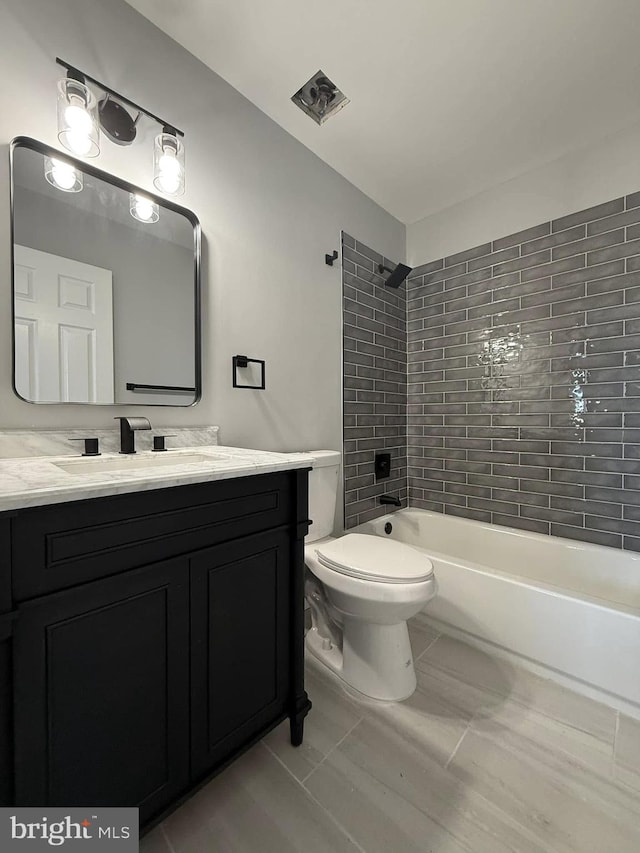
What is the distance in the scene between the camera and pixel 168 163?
1.31 metres

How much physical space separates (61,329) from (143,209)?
0.55m

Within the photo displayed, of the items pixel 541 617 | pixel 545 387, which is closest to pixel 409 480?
pixel 545 387

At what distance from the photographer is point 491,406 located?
229cm

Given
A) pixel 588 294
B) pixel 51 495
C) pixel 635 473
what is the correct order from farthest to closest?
pixel 588 294
pixel 635 473
pixel 51 495

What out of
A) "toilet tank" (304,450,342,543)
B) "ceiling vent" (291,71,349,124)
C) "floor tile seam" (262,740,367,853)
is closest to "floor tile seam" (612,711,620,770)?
"floor tile seam" (262,740,367,853)

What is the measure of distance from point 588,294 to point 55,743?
266 cm

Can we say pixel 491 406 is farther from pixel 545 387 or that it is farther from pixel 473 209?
pixel 473 209

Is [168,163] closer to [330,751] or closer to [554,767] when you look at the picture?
[330,751]

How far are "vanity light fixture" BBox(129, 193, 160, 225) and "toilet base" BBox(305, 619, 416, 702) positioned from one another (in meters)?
1.76

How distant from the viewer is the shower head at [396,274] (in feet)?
7.82

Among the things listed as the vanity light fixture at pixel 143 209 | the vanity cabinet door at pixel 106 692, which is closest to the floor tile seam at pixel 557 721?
the vanity cabinet door at pixel 106 692

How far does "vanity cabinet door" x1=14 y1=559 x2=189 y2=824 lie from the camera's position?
66 cm

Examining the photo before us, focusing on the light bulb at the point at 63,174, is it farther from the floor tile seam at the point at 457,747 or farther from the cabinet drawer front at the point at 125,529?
the floor tile seam at the point at 457,747

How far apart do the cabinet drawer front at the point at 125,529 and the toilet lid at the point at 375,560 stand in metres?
Result: 0.51
